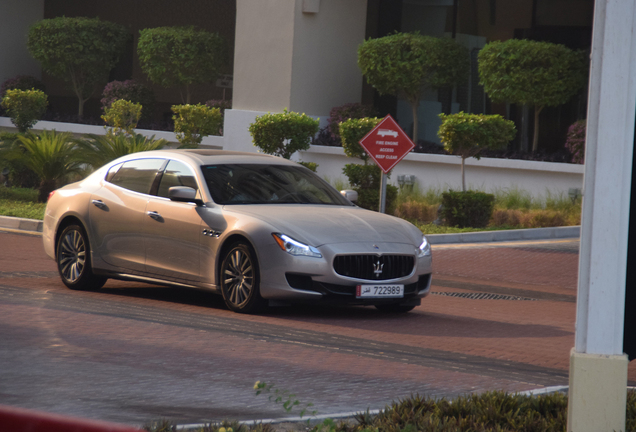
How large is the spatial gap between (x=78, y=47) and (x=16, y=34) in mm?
4687

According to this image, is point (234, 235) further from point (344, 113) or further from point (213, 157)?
point (344, 113)

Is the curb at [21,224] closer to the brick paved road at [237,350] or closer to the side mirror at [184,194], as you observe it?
the brick paved road at [237,350]

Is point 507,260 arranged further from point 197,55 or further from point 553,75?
point 197,55

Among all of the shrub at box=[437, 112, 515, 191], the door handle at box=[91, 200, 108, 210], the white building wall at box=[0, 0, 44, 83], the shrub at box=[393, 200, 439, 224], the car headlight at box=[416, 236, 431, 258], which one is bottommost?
the shrub at box=[393, 200, 439, 224]

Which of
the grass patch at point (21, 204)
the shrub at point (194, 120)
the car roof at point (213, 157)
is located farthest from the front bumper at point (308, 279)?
the shrub at point (194, 120)

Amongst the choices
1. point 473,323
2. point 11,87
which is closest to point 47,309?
point 473,323

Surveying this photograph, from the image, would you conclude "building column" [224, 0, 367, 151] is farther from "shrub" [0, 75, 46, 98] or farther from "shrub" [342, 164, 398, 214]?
"shrub" [0, 75, 46, 98]

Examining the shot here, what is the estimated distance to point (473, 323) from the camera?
32.1 feet

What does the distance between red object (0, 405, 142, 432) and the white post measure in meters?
3.34

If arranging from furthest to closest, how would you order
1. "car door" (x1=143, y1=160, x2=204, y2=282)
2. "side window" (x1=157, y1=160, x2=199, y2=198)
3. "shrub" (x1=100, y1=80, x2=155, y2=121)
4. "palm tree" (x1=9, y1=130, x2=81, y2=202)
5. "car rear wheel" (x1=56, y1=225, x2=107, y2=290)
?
"shrub" (x1=100, y1=80, x2=155, y2=121) < "palm tree" (x1=9, y1=130, x2=81, y2=202) < "car rear wheel" (x1=56, y1=225, x2=107, y2=290) < "side window" (x1=157, y1=160, x2=199, y2=198) < "car door" (x1=143, y1=160, x2=204, y2=282)

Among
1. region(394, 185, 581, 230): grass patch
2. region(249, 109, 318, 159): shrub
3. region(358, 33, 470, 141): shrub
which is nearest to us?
region(394, 185, 581, 230): grass patch

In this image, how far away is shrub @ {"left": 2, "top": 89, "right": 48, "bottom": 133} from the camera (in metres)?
33.2

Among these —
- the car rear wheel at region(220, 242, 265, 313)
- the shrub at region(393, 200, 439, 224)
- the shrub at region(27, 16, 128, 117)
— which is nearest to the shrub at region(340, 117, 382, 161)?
the shrub at region(393, 200, 439, 224)

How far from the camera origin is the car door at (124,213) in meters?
10.3
